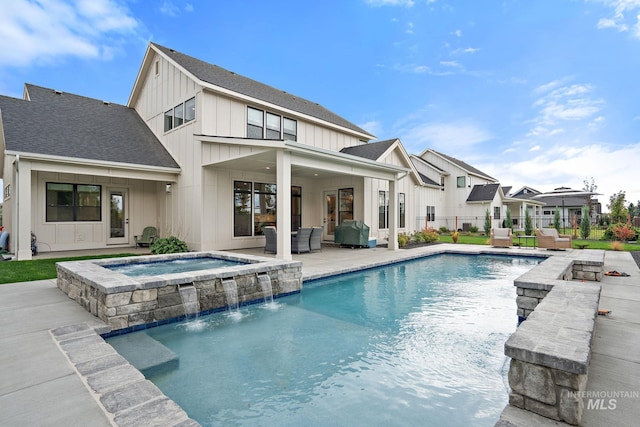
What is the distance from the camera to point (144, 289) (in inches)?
165

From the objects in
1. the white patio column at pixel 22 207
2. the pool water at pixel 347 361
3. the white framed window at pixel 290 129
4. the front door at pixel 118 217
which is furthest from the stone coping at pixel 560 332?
the front door at pixel 118 217

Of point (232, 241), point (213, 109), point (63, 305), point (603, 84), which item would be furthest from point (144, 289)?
point (603, 84)

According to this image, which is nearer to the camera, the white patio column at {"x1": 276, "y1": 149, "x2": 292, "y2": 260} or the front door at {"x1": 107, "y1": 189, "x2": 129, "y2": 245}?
the white patio column at {"x1": 276, "y1": 149, "x2": 292, "y2": 260}

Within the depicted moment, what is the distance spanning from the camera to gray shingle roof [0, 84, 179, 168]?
920cm

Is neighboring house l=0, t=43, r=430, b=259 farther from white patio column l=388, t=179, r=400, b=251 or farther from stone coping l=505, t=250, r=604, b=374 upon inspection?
stone coping l=505, t=250, r=604, b=374

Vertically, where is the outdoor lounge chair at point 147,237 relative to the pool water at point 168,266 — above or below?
above

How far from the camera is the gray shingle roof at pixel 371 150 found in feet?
43.7

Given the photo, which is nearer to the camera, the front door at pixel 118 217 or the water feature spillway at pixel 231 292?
the water feature spillway at pixel 231 292

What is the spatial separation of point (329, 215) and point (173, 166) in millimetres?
6672

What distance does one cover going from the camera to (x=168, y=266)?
22.7ft

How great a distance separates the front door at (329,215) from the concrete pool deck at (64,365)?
990 cm

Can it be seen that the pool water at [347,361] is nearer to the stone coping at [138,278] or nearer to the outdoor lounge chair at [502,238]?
the stone coping at [138,278]

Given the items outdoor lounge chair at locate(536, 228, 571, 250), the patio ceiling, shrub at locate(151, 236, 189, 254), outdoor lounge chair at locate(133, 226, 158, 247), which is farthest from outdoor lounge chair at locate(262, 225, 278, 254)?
outdoor lounge chair at locate(536, 228, 571, 250)

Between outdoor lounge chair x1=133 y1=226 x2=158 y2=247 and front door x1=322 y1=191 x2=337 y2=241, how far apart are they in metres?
6.92
